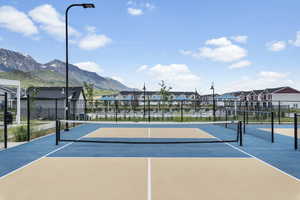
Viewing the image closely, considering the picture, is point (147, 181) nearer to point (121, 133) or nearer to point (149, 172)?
point (149, 172)

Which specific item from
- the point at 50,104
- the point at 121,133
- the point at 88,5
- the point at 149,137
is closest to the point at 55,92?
the point at 50,104

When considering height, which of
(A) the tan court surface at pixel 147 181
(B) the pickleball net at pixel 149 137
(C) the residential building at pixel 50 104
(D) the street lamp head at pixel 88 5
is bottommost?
(A) the tan court surface at pixel 147 181

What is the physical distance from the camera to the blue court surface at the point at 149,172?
5945mm

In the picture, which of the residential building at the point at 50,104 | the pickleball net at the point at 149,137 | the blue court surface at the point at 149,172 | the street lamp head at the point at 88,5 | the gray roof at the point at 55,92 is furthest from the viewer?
the gray roof at the point at 55,92

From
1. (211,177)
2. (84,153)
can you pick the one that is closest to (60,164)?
(84,153)

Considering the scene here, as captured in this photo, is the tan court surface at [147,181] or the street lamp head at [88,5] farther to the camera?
the street lamp head at [88,5]

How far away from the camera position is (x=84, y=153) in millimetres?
10461

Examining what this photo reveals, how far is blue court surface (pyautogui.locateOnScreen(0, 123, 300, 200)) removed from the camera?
5945 mm

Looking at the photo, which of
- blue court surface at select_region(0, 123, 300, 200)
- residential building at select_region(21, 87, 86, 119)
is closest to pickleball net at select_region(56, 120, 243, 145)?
blue court surface at select_region(0, 123, 300, 200)

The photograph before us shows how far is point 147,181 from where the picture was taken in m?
6.78

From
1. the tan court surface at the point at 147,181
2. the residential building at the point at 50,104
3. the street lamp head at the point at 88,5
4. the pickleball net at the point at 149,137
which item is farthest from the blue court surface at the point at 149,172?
the residential building at the point at 50,104

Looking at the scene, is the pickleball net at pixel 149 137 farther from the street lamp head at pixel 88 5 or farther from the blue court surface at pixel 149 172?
the street lamp head at pixel 88 5

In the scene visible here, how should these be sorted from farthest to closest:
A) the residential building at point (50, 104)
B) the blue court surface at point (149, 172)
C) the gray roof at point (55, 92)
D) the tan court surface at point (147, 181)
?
the gray roof at point (55, 92) → the residential building at point (50, 104) → the blue court surface at point (149, 172) → the tan court surface at point (147, 181)

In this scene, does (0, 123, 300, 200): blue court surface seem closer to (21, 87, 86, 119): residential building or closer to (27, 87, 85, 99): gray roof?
(21, 87, 86, 119): residential building
